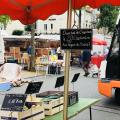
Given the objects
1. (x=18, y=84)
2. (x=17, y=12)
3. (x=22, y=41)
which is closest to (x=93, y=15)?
(x=22, y=41)

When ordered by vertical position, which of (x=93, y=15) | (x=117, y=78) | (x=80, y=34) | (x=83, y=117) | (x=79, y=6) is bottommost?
(x=83, y=117)

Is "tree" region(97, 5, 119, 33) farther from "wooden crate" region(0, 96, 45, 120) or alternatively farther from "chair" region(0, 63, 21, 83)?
"wooden crate" region(0, 96, 45, 120)

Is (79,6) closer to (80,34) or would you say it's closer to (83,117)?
(80,34)

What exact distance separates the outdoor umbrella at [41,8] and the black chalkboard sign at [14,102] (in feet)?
2.17

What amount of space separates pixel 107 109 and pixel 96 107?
0.46m

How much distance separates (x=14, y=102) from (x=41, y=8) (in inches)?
66.5

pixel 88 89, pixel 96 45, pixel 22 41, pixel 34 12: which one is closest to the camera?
pixel 34 12

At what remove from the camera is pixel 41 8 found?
24.3 feet

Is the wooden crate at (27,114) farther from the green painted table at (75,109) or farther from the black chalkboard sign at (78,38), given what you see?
the black chalkboard sign at (78,38)

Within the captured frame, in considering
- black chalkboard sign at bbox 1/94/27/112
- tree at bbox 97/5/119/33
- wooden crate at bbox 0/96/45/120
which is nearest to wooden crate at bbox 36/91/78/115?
wooden crate at bbox 0/96/45/120

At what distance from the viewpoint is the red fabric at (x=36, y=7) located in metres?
6.95

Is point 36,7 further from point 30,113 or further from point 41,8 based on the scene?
point 30,113

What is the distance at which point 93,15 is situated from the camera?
75250 mm

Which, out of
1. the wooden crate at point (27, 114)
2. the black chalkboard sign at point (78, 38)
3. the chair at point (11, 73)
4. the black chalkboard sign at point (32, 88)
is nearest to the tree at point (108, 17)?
the chair at point (11, 73)
